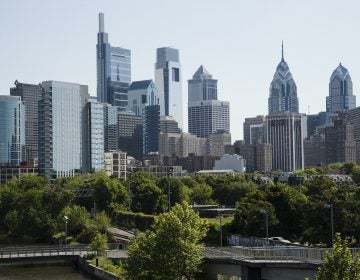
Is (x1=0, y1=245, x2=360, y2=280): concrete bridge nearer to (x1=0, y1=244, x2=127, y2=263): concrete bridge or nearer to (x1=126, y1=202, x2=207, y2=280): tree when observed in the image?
(x1=126, y1=202, x2=207, y2=280): tree

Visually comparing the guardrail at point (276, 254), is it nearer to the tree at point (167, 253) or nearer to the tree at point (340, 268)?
the tree at point (167, 253)

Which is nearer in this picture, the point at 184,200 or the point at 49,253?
the point at 49,253

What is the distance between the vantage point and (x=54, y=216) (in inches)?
5340

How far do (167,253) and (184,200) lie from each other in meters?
68.5

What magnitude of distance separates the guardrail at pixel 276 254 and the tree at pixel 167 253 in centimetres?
475

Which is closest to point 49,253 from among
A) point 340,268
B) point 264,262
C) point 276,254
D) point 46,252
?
point 46,252

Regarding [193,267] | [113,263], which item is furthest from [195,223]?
[113,263]

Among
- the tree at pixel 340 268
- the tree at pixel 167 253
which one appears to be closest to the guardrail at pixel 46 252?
the tree at pixel 167 253

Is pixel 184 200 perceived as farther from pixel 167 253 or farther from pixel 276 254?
pixel 276 254

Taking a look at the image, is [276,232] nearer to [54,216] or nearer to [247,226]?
[247,226]

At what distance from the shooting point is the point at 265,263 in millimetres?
62188

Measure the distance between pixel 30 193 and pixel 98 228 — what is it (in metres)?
25.6

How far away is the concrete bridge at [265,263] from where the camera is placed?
58.4 meters

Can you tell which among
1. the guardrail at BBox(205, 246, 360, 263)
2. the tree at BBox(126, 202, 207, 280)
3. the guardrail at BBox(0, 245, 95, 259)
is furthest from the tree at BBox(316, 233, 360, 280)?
the guardrail at BBox(0, 245, 95, 259)
